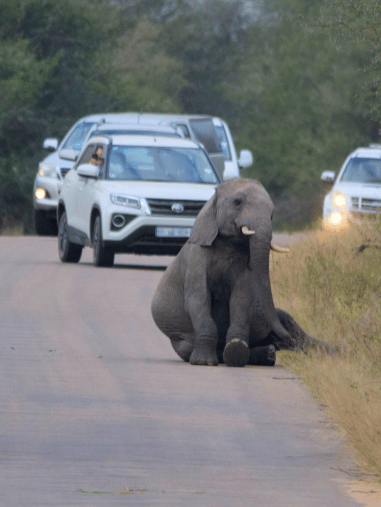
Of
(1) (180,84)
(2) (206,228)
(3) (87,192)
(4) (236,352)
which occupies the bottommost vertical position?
(1) (180,84)

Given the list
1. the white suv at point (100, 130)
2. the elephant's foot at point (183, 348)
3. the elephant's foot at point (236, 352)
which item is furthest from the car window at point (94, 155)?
the elephant's foot at point (236, 352)

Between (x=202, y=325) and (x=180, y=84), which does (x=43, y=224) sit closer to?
(x=202, y=325)

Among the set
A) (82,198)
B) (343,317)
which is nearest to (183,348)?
(343,317)

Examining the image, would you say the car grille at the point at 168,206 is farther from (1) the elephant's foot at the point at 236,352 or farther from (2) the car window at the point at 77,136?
(1) the elephant's foot at the point at 236,352

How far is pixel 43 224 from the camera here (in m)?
25.9

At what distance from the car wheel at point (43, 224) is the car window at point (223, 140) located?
3.08 metres

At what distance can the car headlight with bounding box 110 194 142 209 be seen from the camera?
1814cm

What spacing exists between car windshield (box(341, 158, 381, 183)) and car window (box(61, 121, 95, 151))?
166 inches

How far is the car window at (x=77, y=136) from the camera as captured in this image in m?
24.7

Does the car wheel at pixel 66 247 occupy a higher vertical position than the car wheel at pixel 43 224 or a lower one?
higher

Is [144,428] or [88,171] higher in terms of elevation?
[144,428]

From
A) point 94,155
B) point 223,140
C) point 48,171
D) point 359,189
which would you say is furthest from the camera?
point 223,140

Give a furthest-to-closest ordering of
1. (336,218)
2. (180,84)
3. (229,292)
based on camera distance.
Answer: (180,84) < (336,218) < (229,292)

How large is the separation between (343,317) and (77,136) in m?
12.9
